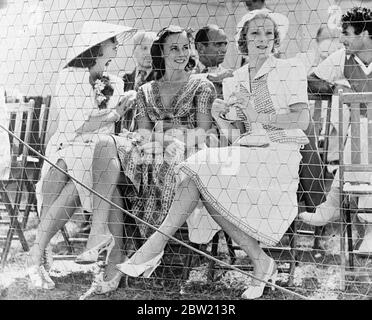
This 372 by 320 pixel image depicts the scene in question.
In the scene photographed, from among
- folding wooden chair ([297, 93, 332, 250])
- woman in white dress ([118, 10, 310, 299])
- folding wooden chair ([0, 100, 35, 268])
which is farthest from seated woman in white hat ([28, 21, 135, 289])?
folding wooden chair ([297, 93, 332, 250])

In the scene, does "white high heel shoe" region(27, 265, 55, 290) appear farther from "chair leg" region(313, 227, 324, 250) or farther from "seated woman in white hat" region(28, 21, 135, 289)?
"chair leg" region(313, 227, 324, 250)

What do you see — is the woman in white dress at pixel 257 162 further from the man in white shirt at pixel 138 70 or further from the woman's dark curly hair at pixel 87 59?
the woman's dark curly hair at pixel 87 59

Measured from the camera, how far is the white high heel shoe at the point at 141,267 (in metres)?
2.80

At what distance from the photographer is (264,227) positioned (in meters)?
2.70

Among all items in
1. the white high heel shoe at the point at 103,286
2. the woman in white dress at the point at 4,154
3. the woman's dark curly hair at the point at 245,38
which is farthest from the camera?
the woman in white dress at the point at 4,154

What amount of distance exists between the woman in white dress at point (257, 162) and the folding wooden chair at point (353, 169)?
159 mm

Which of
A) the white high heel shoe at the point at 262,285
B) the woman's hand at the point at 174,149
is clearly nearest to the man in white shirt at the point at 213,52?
the woman's hand at the point at 174,149

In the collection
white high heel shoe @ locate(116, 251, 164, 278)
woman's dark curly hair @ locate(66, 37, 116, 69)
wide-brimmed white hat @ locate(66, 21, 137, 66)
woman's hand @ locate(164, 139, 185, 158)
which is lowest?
white high heel shoe @ locate(116, 251, 164, 278)

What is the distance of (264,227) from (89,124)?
2.64 ft

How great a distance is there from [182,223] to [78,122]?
59 cm

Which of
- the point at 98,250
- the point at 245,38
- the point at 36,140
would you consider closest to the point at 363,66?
the point at 245,38

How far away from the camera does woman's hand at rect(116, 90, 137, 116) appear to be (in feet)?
9.48

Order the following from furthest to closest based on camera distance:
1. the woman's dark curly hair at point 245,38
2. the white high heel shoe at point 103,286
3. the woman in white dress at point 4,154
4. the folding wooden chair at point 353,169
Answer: the woman in white dress at point 4,154
the white high heel shoe at point 103,286
the woman's dark curly hair at point 245,38
the folding wooden chair at point 353,169
